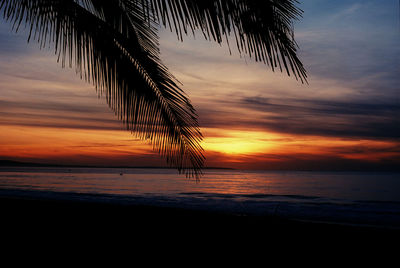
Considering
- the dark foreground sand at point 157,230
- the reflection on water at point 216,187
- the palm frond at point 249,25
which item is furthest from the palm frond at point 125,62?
the reflection on water at point 216,187

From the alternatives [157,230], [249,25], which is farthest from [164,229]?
[249,25]

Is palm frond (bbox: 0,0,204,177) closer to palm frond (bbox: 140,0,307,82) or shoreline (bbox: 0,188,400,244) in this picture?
palm frond (bbox: 140,0,307,82)

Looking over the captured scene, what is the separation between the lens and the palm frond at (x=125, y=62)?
232 cm

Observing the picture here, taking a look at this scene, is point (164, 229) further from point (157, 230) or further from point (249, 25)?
point (249, 25)

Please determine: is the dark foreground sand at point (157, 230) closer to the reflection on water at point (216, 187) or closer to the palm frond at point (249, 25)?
the palm frond at point (249, 25)

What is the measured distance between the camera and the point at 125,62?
8.15ft

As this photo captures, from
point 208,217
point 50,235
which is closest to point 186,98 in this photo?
point 50,235

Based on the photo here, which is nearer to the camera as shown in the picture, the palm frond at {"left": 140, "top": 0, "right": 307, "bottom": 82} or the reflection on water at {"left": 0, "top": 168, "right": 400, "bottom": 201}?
the palm frond at {"left": 140, "top": 0, "right": 307, "bottom": 82}

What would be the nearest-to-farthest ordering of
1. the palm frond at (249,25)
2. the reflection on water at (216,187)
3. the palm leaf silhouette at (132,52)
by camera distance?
the palm frond at (249,25)
the palm leaf silhouette at (132,52)
the reflection on water at (216,187)

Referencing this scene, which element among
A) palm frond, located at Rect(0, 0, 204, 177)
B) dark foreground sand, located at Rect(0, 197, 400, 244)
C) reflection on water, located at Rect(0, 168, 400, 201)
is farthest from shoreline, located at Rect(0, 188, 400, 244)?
reflection on water, located at Rect(0, 168, 400, 201)

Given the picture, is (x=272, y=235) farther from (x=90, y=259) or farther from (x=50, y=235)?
(x=50, y=235)

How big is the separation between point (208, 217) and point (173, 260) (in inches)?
150

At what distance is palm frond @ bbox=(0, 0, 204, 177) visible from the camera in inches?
91.5

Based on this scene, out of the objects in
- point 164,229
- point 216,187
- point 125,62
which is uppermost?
point 125,62
